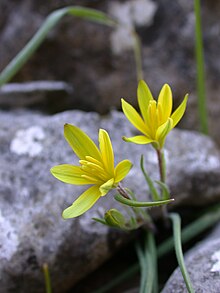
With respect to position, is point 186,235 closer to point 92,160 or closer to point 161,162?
point 161,162

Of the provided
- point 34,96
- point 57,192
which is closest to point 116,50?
point 34,96

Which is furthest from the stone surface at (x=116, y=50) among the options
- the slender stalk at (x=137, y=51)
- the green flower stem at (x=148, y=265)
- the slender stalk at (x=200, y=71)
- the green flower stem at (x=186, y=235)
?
the green flower stem at (x=148, y=265)

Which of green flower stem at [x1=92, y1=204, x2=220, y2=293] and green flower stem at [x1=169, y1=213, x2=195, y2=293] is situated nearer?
green flower stem at [x1=169, y1=213, x2=195, y2=293]

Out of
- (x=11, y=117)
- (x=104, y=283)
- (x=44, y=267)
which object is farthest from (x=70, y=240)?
(x=11, y=117)

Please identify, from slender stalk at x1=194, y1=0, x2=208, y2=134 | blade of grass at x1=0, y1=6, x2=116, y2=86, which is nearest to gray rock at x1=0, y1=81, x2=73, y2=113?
blade of grass at x1=0, y1=6, x2=116, y2=86

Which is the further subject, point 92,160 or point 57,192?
point 57,192

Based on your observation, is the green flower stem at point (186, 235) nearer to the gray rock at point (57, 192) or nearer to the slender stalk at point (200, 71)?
the gray rock at point (57, 192)

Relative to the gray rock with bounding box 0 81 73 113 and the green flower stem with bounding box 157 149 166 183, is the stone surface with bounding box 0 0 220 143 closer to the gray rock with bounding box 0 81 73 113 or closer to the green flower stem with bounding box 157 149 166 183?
the gray rock with bounding box 0 81 73 113
